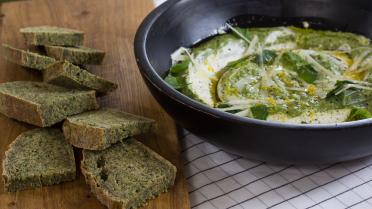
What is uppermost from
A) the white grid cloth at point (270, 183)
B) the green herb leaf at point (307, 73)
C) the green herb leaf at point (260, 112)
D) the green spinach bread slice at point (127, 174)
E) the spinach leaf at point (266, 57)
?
the spinach leaf at point (266, 57)

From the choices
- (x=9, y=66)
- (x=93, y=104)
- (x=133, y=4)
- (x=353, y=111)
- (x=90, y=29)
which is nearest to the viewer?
(x=353, y=111)

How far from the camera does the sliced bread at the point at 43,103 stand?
9.61 feet

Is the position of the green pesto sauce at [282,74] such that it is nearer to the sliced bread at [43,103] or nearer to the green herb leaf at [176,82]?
the green herb leaf at [176,82]

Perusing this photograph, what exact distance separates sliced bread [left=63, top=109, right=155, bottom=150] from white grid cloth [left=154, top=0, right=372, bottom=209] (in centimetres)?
30

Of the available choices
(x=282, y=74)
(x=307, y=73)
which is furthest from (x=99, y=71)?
(x=307, y=73)

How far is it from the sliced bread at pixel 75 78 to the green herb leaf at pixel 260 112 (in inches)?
36.3

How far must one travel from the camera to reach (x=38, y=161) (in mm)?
2816

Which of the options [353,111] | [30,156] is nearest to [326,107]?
[353,111]

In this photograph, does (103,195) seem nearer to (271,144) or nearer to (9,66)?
(271,144)

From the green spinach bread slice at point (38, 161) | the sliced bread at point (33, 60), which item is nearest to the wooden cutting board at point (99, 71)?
the green spinach bread slice at point (38, 161)

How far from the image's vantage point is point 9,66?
3666mm

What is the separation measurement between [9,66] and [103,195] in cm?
151

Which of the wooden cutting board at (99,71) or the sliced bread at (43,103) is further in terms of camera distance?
the sliced bread at (43,103)

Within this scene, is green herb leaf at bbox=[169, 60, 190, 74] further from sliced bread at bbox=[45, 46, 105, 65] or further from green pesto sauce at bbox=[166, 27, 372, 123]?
sliced bread at bbox=[45, 46, 105, 65]
